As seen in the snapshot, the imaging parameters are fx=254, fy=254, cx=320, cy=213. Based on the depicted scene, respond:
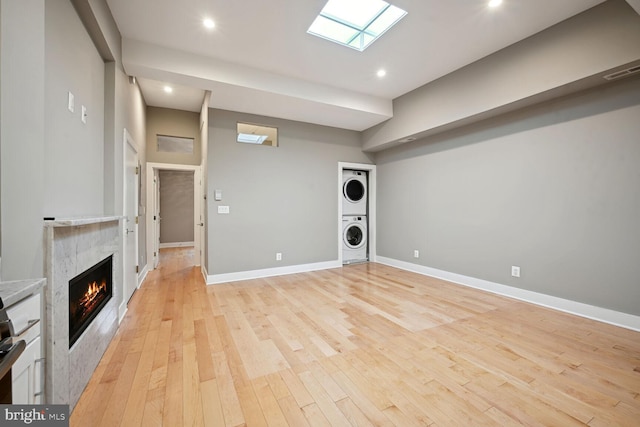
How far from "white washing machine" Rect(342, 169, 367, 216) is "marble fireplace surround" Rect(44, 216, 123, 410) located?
4004 mm

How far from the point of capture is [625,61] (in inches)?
85.7

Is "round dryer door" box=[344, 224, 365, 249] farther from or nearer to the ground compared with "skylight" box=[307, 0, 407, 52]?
nearer to the ground

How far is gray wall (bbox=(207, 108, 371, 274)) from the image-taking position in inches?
158

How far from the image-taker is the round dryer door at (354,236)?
5.32 meters

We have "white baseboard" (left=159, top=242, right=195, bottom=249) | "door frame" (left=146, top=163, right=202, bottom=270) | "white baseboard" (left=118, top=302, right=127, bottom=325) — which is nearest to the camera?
Result: "white baseboard" (left=118, top=302, right=127, bottom=325)

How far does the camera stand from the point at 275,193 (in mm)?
4477

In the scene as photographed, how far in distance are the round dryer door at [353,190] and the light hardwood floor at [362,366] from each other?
258 cm

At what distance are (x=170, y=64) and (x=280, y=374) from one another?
341 centimetres

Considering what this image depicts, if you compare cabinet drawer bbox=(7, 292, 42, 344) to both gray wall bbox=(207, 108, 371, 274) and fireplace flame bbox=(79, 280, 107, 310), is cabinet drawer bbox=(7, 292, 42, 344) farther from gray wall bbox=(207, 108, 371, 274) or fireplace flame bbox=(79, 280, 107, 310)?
gray wall bbox=(207, 108, 371, 274)

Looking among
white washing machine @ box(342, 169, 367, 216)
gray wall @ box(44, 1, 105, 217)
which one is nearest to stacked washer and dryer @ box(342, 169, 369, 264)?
white washing machine @ box(342, 169, 367, 216)

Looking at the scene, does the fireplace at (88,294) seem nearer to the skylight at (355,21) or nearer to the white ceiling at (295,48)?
the white ceiling at (295,48)

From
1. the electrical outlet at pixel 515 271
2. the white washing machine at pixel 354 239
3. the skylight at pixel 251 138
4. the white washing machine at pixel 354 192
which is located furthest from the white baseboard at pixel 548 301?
the skylight at pixel 251 138

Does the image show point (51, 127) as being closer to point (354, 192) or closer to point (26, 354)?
point (26, 354)

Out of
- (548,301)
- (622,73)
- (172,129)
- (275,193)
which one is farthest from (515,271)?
(172,129)
